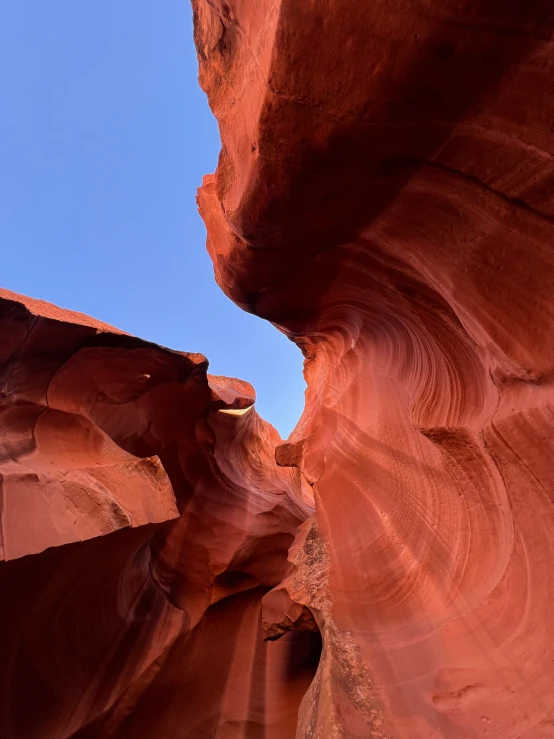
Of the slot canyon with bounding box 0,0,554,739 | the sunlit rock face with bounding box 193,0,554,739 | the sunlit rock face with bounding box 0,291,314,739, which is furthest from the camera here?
the sunlit rock face with bounding box 0,291,314,739

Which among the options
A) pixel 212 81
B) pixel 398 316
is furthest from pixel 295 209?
pixel 398 316

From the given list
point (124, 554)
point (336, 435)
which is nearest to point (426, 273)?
point (336, 435)

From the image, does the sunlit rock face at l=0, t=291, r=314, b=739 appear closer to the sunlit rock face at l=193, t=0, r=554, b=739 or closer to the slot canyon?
the slot canyon

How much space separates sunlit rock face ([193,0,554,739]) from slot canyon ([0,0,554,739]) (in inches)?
0.6

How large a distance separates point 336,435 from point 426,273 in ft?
10.3

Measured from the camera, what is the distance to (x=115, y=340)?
5527 millimetres

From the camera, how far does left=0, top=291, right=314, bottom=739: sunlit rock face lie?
420cm

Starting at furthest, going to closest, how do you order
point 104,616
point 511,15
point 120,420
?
1. point 120,420
2. point 104,616
3. point 511,15

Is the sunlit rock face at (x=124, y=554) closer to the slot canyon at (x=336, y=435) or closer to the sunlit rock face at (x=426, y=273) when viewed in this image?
the slot canyon at (x=336, y=435)

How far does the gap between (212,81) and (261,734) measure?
21.6 feet

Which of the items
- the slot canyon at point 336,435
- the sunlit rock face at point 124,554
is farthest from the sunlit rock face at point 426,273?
the sunlit rock face at point 124,554

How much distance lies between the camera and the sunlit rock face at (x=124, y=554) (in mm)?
4203

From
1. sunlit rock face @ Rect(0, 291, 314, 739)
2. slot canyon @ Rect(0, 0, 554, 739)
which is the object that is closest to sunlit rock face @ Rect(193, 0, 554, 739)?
slot canyon @ Rect(0, 0, 554, 739)

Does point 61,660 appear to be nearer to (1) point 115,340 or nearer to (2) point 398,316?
(1) point 115,340
